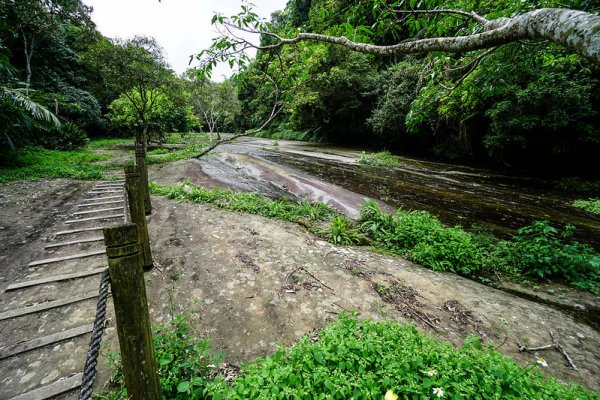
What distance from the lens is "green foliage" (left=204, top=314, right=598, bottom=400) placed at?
182 cm

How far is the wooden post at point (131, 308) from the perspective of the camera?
135 cm

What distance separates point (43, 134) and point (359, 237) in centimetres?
1843

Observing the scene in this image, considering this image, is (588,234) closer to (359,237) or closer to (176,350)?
(359,237)

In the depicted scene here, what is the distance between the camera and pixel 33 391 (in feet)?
6.74

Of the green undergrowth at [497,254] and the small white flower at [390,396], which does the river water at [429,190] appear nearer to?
the green undergrowth at [497,254]

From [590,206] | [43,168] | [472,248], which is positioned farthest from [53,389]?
[590,206]

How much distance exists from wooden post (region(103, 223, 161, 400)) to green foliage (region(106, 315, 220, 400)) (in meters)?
0.43

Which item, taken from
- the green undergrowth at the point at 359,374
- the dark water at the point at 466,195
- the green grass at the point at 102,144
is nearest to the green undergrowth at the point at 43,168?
the green grass at the point at 102,144

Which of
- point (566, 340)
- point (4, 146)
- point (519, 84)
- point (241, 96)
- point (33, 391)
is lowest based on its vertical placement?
point (566, 340)

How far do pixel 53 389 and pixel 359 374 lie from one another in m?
2.60

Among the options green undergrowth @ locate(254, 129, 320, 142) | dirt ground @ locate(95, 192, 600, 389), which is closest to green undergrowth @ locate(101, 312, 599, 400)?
dirt ground @ locate(95, 192, 600, 389)

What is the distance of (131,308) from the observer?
1433 mm

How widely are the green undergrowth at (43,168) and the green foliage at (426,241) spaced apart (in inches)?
406

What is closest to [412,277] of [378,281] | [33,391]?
[378,281]
